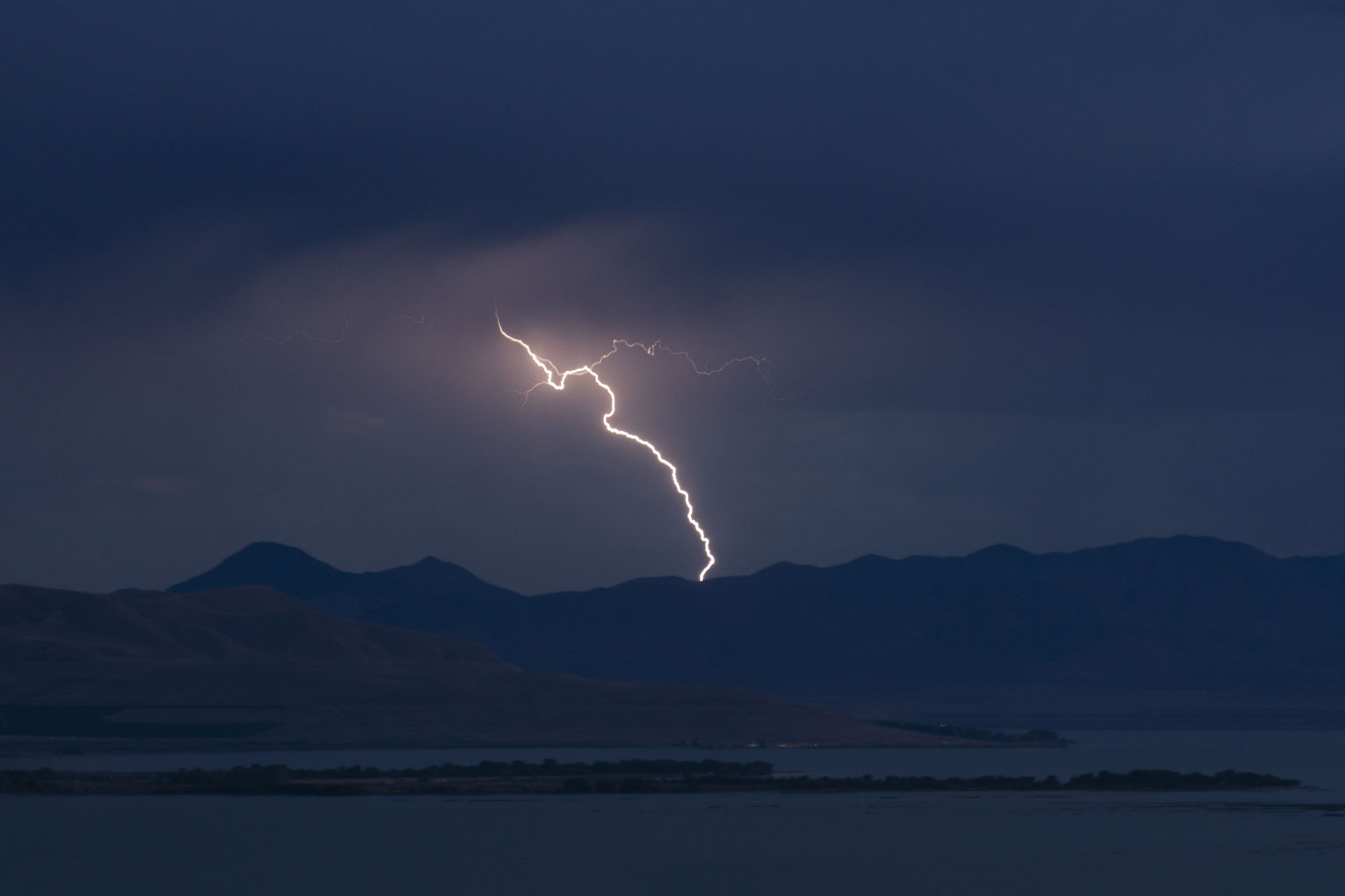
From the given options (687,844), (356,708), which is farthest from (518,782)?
(356,708)

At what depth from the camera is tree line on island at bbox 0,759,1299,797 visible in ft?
342

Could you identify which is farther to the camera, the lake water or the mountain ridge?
the mountain ridge

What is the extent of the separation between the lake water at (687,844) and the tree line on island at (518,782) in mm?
3199

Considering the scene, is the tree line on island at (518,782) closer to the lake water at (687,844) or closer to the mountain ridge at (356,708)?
the lake water at (687,844)

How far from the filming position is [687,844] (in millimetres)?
78188

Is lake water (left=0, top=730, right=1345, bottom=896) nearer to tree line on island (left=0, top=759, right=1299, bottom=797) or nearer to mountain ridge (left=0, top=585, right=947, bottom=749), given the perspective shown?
tree line on island (left=0, top=759, right=1299, bottom=797)

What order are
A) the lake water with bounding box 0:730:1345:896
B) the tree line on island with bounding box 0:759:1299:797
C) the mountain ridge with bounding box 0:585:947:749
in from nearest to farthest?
1. the lake water with bounding box 0:730:1345:896
2. the tree line on island with bounding box 0:759:1299:797
3. the mountain ridge with bounding box 0:585:947:749

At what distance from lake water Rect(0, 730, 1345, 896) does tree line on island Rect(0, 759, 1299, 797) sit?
320 cm

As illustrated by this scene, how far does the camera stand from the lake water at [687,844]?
6700cm

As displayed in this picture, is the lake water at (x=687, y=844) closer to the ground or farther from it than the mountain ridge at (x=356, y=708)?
closer to the ground

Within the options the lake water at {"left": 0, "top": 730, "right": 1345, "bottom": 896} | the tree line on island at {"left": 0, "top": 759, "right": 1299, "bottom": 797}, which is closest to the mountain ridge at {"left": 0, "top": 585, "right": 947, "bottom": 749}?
the tree line on island at {"left": 0, "top": 759, "right": 1299, "bottom": 797}

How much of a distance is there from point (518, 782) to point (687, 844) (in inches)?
1257

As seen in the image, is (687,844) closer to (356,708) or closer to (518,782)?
(518,782)

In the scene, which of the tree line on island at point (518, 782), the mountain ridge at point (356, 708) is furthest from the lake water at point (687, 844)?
the mountain ridge at point (356, 708)
